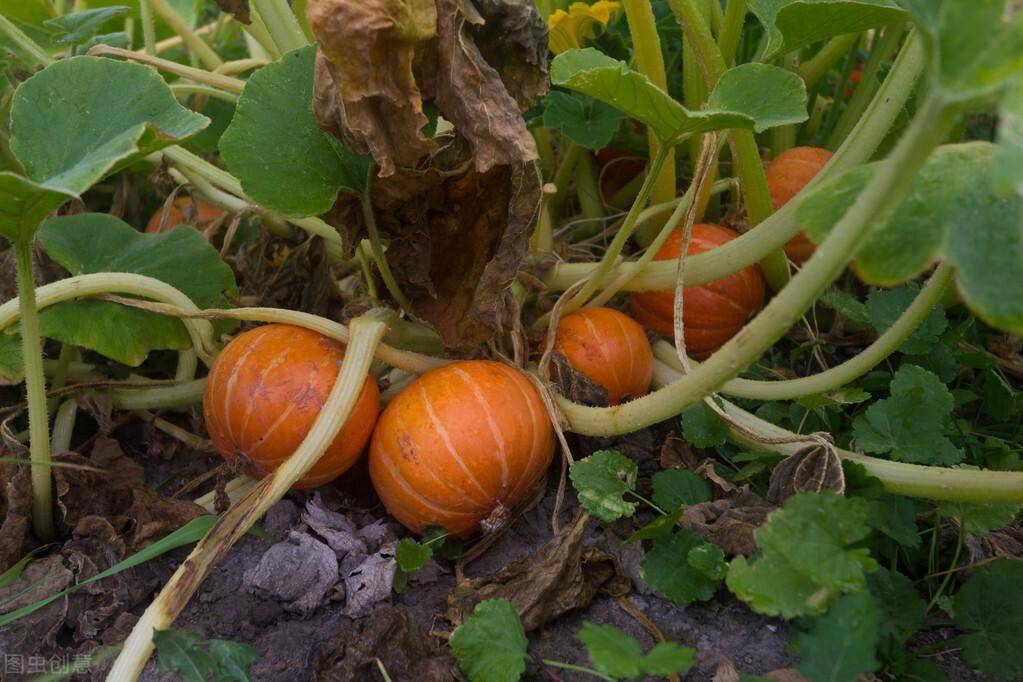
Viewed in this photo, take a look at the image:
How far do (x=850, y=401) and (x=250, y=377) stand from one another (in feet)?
2.88

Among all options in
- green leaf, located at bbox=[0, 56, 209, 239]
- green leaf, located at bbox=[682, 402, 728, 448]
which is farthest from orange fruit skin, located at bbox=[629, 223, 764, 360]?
green leaf, located at bbox=[0, 56, 209, 239]

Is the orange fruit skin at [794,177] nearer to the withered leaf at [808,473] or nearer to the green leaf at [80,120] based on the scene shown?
the withered leaf at [808,473]

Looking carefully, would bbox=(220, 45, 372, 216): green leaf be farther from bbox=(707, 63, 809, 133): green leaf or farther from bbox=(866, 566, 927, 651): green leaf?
bbox=(866, 566, 927, 651): green leaf

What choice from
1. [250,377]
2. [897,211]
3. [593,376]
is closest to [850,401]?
[593,376]

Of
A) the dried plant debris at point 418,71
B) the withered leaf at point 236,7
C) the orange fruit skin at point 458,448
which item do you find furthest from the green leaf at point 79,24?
the orange fruit skin at point 458,448

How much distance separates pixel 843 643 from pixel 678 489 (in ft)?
1.58

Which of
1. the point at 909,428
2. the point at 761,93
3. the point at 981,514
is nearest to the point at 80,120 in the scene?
the point at 761,93

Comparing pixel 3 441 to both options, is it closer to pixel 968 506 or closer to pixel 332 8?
pixel 332 8

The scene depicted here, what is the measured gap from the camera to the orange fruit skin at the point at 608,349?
1.51 meters

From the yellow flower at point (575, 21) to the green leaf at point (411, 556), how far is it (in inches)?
34.5

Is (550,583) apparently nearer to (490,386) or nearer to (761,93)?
(490,386)

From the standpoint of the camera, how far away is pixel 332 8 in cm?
108

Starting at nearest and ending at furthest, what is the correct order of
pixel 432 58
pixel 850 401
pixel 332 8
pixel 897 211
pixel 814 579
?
pixel 897 211
pixel 814 579
pixel 332 8
pixel 432 58
pixel 850 401

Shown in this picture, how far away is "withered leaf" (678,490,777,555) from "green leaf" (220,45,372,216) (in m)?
0.65
